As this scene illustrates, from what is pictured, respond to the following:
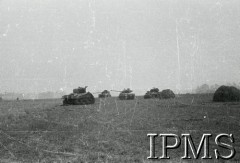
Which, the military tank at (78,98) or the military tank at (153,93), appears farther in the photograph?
the military tank at (153,93)

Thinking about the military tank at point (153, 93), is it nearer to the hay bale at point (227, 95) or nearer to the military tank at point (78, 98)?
the military tank at point (78, 98)

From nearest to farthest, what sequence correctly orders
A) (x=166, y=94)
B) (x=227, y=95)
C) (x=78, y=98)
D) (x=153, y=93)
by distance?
(x=227, y=95) → (x=78, y=98) → (x=166, y=94) → (x=153, y=93)

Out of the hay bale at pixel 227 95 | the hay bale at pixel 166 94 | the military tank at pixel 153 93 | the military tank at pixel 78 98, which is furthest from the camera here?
the military tank at pixel 153 93

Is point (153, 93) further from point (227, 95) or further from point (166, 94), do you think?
point (227, 95)

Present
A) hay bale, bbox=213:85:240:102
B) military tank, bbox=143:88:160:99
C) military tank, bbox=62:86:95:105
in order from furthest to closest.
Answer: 1. military tank, bbox=143:88:160:99
2. military tank, bbox=62:86:95:105
3. hay bale, bbox=213:85:240:102

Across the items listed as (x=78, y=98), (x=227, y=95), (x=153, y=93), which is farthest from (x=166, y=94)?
(x=78, y=98)

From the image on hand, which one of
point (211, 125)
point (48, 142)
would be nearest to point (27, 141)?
point (48, 142)

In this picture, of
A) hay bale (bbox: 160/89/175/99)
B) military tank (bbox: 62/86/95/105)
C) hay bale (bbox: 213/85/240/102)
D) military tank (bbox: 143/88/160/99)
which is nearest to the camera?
hay bale (bbox: 213/85/240/102)

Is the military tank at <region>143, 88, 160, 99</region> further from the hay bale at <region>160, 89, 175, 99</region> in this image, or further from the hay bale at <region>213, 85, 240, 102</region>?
the hay bale at <region>213, 85, 240, 102</region>

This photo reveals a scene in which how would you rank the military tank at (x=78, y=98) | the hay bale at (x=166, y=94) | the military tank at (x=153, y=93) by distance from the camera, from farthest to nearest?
the military tank at (x=153, y=93) → the hay bale at (x=166, y=94) → the military tank at (x=78, y=98)

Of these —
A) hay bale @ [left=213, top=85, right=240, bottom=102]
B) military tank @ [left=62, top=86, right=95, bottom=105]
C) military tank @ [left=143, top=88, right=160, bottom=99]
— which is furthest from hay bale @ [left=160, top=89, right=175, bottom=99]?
military tank @ [left=62, top=86, right=95, bottom=105]

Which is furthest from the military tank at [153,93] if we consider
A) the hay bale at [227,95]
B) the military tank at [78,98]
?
the hay bale at [227,95]

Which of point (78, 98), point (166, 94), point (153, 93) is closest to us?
point (78, 98)

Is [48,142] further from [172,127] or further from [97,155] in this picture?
[172,127]
